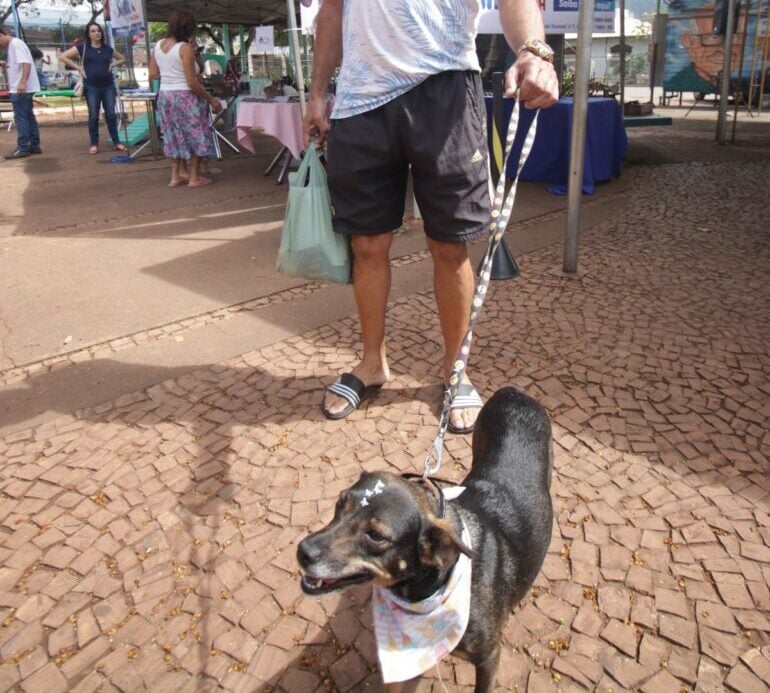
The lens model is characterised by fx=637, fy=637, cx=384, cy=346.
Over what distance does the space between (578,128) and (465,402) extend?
2.50m

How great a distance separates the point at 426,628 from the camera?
4.93 feet

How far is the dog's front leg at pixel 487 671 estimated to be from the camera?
162 centimetres

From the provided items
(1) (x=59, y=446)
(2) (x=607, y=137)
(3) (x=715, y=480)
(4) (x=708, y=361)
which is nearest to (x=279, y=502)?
(1) (x=59, y=446)

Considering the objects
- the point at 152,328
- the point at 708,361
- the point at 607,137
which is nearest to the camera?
the point at 708,361

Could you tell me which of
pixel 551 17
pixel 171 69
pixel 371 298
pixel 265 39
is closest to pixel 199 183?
pixel 171 69

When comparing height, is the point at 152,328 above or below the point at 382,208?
below

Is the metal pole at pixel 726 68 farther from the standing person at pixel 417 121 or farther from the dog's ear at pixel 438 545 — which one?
the dog's ear at pixel 438 545

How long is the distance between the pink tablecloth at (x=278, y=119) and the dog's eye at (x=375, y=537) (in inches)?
264

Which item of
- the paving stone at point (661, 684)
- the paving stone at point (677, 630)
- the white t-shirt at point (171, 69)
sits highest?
the white t-shirt at point (171, 69)

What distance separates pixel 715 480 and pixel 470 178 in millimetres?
1535

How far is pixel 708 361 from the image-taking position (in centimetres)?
338

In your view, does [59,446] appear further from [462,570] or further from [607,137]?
[607,137]

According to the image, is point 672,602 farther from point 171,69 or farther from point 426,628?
point 171,69

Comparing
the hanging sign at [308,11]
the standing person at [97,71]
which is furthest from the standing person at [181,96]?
the standing person at [97,71]
